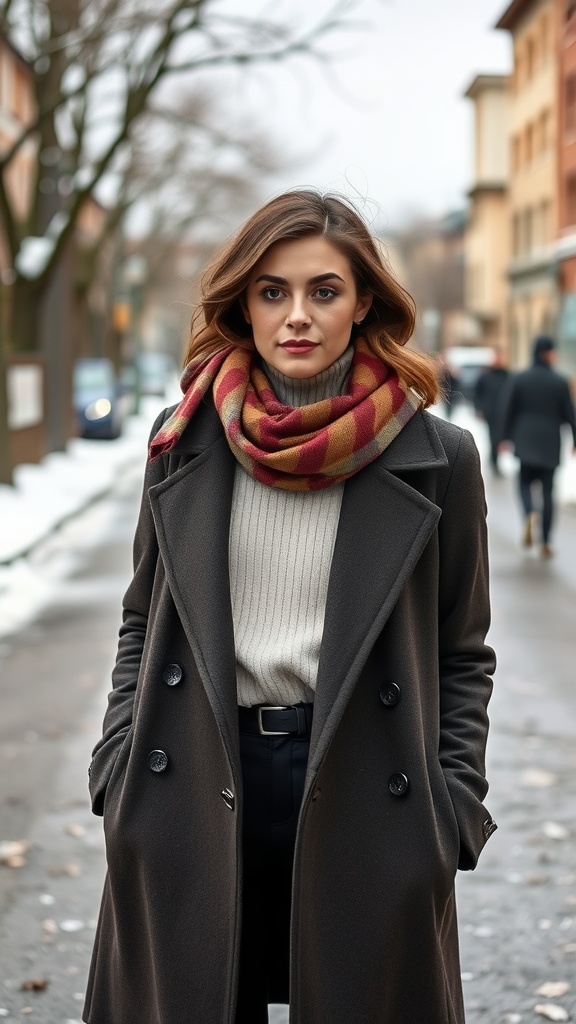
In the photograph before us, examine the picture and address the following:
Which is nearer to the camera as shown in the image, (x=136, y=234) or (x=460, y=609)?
(x=460, y=609)

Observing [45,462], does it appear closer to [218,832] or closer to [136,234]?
[218,832]

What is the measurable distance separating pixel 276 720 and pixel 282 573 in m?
0.25

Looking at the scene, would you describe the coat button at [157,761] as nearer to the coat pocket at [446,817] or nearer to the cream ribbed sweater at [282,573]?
the cream ribbed sweater at [282,573]

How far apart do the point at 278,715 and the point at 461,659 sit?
0.38 meters

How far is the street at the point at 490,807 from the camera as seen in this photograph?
4.32 m

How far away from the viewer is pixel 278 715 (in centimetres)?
252

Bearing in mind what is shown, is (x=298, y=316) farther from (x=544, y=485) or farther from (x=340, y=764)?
(x=544, y=485)

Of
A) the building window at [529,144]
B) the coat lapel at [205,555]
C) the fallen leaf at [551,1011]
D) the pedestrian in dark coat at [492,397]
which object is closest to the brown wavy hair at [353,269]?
the coat lapel at [205,555]

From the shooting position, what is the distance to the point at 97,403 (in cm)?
3067

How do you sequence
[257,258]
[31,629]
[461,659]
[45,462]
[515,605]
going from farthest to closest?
1. [45,462]
2. [515,605]
3. [31,629]
4. [461,659]
5. [257,258]

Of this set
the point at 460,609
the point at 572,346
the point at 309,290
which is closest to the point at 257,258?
the point at 309,290

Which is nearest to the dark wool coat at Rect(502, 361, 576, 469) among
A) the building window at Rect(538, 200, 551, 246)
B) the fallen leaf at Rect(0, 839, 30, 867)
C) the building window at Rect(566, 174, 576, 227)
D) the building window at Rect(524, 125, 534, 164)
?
the fallen leaf at Rect(0, 839, 30, 867)

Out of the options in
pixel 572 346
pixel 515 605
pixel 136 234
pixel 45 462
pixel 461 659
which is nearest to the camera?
pixel 461 659

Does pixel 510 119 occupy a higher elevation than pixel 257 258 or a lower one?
higher
